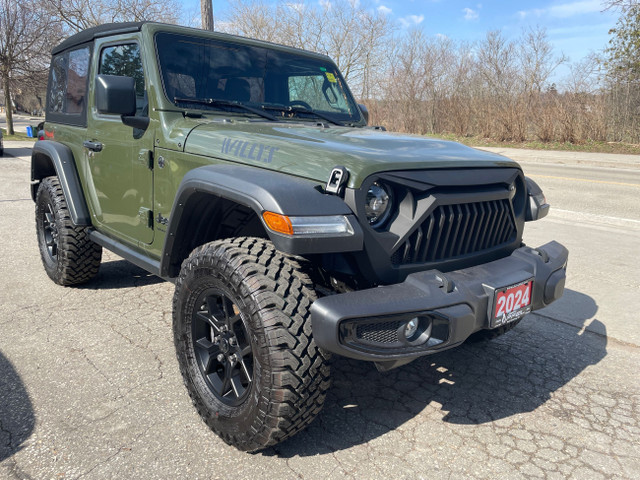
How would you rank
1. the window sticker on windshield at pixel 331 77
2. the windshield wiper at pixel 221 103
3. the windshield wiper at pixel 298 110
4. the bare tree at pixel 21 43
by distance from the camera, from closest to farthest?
the windshield wiper at pixel 221 103 < the windshield wiper at pixel 298 110 < the window sticker on windshield at pixel 331 77 < the bare tree at pixel 21 43

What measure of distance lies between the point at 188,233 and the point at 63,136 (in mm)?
2190

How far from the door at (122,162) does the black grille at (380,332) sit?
67.3 inches

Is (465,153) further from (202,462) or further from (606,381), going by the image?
(202,462)

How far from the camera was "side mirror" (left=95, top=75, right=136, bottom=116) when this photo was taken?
113 inches

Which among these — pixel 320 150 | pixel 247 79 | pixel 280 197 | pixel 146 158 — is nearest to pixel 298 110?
pixel 247 79

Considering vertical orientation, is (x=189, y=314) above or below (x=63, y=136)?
below

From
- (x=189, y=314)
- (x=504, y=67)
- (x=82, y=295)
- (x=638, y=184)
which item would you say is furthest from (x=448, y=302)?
(x=504, y=67)

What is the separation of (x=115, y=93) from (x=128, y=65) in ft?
1.96

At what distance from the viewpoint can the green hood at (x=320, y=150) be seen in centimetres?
222

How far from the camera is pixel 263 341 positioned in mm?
2035

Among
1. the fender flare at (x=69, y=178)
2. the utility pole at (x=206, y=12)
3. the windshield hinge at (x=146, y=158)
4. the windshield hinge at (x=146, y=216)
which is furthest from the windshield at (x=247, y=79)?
the utility pole at (x=206, y=12)

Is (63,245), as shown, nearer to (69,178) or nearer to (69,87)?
(69,178)

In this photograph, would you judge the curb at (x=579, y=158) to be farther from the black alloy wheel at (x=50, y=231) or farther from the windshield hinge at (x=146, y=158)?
the windshield hinge at (x=146, y=158)

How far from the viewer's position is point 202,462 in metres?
2.23
